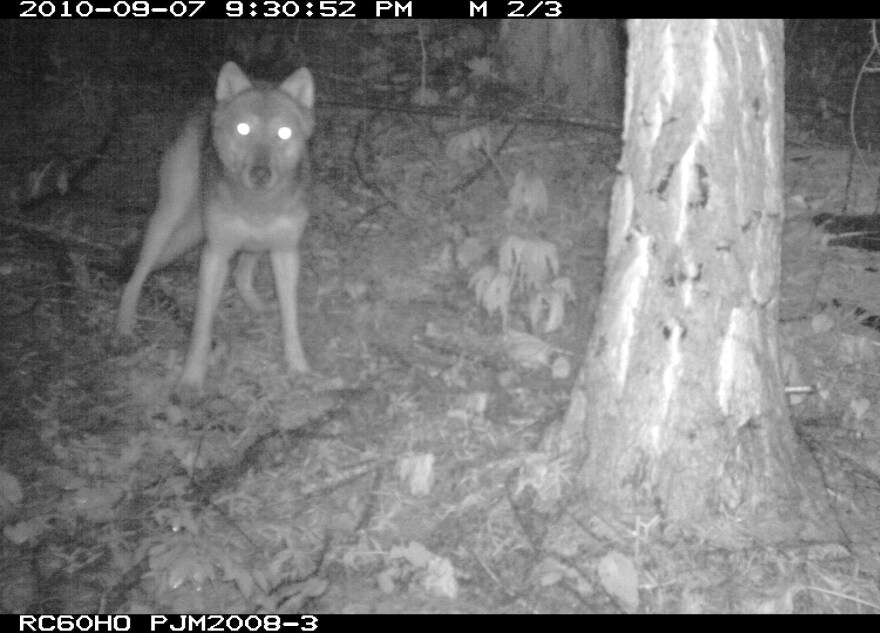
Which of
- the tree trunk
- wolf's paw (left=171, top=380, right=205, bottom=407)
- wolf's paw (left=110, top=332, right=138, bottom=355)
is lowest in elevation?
wolf's paw (left=171, top=380, right=205, bottom=407)

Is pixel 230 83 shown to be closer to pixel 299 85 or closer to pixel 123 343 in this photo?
pixel 299 85

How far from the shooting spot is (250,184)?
18.4 ft

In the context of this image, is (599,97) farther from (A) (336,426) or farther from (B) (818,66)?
(A) (336,426)

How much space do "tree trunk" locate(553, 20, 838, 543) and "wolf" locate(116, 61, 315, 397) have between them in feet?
7.83

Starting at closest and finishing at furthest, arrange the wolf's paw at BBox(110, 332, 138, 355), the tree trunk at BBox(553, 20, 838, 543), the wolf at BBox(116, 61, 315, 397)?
the tree trunk at BBox(553, 20, 838, 543)
the wolf at BBox(116, 61, 315, 397)
the wolf's paw at BBox(110, 332, 138, 355)

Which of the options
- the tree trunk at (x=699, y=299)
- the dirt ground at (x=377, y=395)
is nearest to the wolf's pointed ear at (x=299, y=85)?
the dirt ground at (x=377, y=395)

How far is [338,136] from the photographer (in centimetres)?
976

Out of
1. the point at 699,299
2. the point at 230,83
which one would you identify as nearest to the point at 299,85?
the point at 230,83

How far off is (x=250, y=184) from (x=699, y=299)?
9.39 feet

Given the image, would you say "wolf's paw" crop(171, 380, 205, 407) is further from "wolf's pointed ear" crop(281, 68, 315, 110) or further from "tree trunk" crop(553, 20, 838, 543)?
"tree trunk" crop(553, 20, 838, 543)

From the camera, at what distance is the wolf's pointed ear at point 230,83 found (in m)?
5.86

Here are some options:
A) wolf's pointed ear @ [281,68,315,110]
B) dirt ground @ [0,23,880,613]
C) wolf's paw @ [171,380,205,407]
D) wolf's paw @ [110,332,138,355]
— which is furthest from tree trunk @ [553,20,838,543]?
wolf's paw @ [110,332,138,355]

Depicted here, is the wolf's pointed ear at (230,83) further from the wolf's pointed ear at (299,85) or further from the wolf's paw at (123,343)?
the wolf's paw at (123,343)

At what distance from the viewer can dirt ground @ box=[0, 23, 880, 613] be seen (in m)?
4.03
